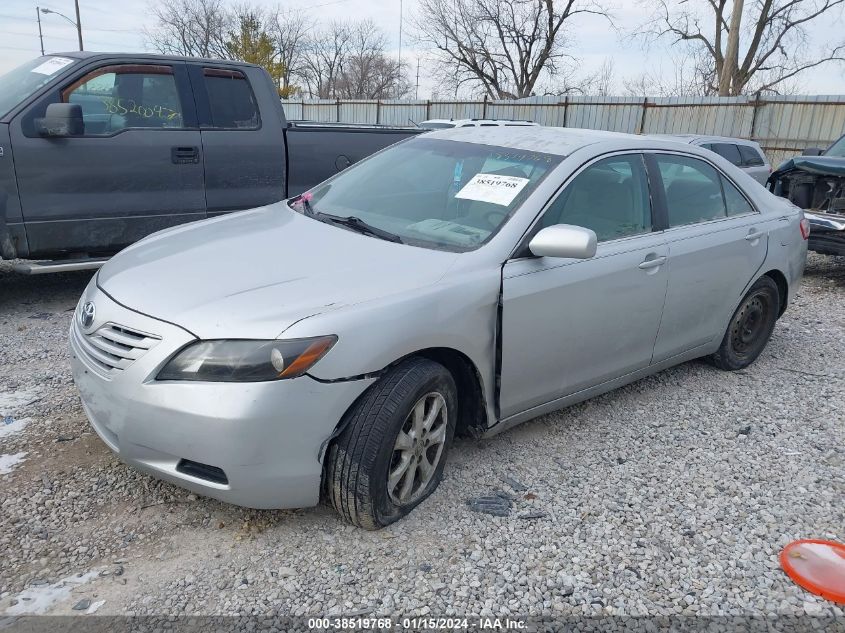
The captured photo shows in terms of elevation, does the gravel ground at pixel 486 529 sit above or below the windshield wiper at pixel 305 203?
below

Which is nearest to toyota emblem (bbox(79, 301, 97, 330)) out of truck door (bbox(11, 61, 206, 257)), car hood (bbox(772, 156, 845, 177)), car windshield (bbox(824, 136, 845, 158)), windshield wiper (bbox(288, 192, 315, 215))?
windshield wiper (bbox(288, 192, 315, 215))

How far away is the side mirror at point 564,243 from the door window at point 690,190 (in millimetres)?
1199

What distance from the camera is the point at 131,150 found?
5441 mm

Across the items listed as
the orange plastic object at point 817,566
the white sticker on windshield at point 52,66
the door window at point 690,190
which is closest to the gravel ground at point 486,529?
the orange plastic object at point 817,566

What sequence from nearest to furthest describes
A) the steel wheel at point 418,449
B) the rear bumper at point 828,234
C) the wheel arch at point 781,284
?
the steel wheel at point 418,449, the wheel arch at point 781,284, the rear bumper at point 828,234

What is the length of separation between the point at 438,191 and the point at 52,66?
375cm

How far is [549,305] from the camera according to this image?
126 inches

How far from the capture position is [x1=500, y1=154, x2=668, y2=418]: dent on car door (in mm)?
3145

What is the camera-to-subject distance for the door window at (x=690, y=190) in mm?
4023

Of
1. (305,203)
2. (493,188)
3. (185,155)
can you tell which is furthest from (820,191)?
(185,155)

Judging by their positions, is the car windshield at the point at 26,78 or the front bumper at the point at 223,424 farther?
the car windshield at the point at 26,78

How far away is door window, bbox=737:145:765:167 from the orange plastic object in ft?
29.7

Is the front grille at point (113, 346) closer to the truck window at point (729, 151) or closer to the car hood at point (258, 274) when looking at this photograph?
the car hood at point (258, 274)

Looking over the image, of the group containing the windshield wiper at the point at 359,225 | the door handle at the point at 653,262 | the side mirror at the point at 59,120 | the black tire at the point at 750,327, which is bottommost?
the black tire at the point at 750,327
